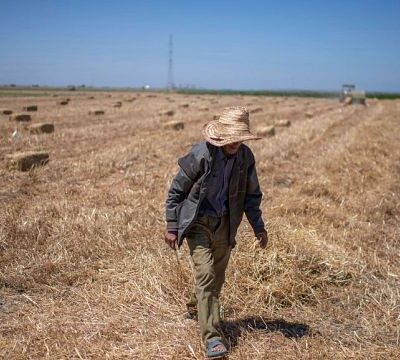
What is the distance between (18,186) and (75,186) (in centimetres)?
86

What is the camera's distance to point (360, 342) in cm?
400

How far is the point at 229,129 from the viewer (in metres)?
3.66

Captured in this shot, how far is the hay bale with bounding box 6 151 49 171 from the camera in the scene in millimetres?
8938

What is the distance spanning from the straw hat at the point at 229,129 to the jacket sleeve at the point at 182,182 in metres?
0.19

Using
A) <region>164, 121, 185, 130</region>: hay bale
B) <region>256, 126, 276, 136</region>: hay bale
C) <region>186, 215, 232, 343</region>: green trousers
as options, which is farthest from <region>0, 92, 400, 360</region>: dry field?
<region>164, 121, 185, 130</region>: hay bale

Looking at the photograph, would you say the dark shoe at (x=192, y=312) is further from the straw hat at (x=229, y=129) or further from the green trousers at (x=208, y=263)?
the straw hat at (x=229, y=129)

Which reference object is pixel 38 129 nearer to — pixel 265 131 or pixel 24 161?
pixel 24 161

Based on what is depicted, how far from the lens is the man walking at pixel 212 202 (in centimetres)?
362

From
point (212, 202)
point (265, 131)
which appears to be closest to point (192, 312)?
point (212, 202)

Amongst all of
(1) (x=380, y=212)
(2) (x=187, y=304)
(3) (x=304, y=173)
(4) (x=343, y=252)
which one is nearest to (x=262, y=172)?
(3) (x=304, y=173)

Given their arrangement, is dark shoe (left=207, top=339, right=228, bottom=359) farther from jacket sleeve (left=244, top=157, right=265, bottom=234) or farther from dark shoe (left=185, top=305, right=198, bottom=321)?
jacket sleeve (left=244, top=157, right=265, bottom=234)

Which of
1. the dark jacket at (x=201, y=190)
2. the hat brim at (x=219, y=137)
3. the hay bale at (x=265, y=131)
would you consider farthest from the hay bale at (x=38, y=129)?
the hat brim at (x=219, y=137)

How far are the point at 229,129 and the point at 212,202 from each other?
1.85 ft

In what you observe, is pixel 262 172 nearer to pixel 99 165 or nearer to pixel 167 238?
pixel 99 165
